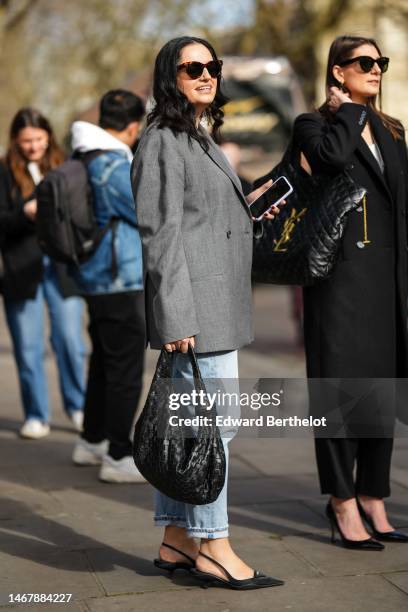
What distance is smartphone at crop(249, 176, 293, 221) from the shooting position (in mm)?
4316

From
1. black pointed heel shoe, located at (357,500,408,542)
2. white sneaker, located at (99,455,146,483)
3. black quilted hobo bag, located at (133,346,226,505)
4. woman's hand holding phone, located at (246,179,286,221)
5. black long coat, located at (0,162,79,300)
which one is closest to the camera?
black quilted hobo bag, located at (133,346,226,505)

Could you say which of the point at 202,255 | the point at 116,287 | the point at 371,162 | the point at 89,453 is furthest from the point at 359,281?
the point at 89,453

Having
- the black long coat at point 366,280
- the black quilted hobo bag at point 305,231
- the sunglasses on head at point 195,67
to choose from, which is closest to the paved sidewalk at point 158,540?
the black long coat at point 366,280

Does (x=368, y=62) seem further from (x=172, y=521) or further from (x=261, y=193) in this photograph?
(x=172, y=521)

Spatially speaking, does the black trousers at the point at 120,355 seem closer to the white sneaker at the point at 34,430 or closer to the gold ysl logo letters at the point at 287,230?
the white sneaker at the point at 34,430

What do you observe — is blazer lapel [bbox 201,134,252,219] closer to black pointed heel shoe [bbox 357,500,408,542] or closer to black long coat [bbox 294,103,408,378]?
black long coat [bbox 294,103,408,378]

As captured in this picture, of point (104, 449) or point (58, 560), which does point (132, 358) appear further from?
point (58, 560)

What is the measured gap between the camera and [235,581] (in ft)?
13.1

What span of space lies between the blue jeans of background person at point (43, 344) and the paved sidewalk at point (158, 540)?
1.00ft

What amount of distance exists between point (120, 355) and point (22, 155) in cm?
182

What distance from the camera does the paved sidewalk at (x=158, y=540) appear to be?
3.94 meters

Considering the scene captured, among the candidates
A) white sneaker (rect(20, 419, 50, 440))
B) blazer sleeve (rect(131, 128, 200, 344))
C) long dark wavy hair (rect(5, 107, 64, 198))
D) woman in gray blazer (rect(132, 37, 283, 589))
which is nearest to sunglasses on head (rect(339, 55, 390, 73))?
woman in gray blazer (rect(132, 37, 283, 589))

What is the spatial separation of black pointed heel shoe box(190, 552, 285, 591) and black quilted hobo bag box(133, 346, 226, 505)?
0.36m

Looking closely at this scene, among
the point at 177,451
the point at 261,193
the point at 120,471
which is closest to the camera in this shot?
the point at 177,451
